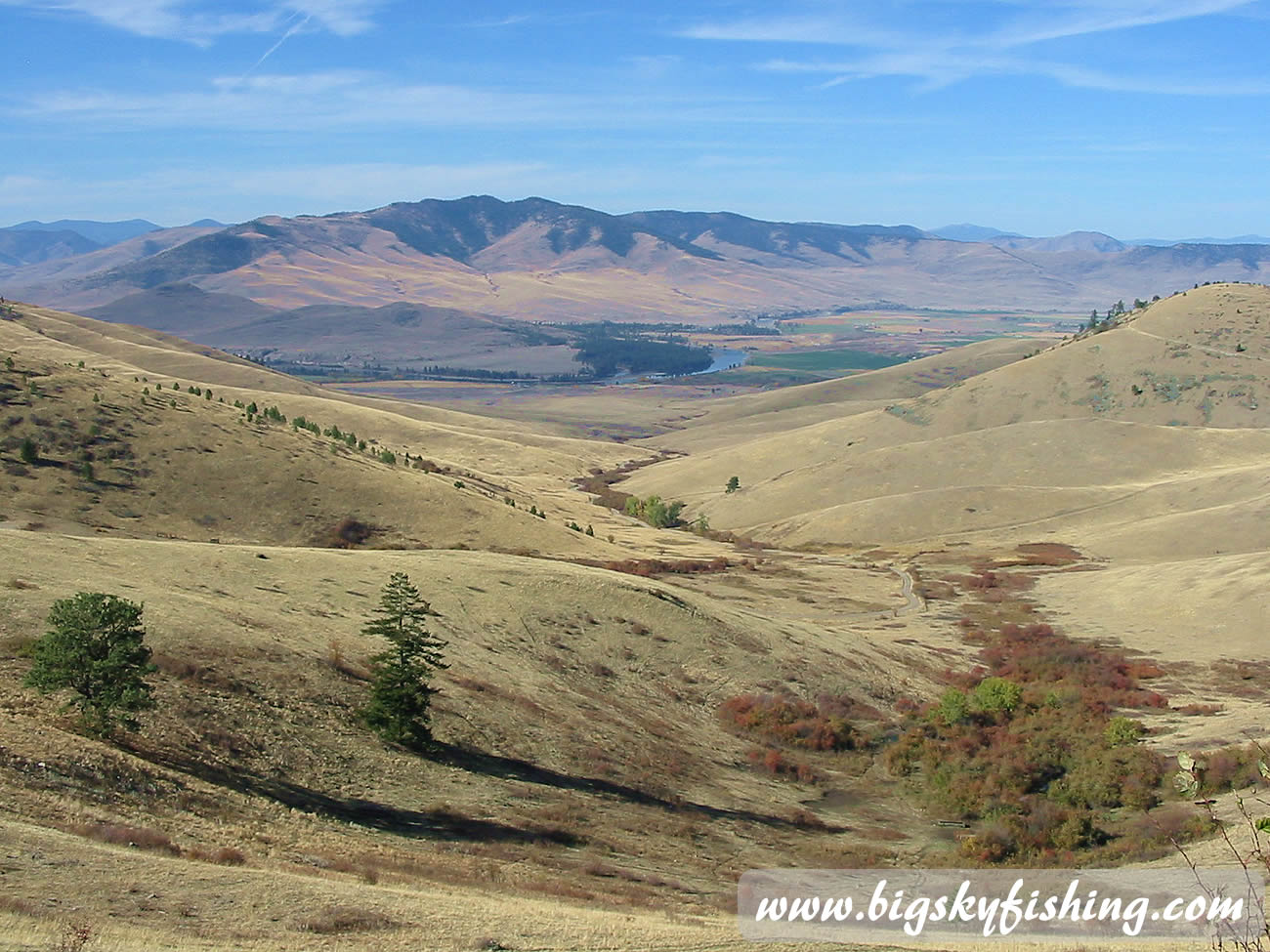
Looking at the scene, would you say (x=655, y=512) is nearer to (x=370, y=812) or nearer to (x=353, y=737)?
(x=353, y=737)

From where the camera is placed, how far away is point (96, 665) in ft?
83.0

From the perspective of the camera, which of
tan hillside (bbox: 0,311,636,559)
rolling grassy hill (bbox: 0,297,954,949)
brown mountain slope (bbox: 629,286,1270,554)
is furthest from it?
brown mountain slope (bbox: 629,286,1270,554)

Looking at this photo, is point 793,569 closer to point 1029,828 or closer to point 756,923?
point 1029,828

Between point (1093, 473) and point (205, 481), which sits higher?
point (205, 481)

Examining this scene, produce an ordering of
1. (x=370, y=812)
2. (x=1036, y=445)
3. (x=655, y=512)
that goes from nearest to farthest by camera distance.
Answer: (x=370, y=812) < (x=655, y=512) < (x=1036, y=445)

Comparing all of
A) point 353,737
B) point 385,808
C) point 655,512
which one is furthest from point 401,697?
point 655,512

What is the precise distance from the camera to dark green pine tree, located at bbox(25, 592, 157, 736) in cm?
2534

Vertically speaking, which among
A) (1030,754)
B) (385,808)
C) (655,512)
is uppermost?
(385,808)

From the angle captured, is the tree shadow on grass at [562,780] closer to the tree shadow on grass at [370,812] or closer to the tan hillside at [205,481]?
the tree shadow on grass at [370,812]

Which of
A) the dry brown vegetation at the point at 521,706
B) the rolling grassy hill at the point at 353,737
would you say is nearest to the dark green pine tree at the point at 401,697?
the dry brown vegetation at the point at 521,706

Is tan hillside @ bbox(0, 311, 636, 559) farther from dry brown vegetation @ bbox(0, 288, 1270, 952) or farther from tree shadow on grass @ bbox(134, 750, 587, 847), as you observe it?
tree shadow on grass @ bbox(134, 750, 587, 847)

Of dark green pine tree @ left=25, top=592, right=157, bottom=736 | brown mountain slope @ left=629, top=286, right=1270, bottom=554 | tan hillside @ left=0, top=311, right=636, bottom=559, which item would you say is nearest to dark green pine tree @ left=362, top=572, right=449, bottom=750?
dark green pine tree @ left=25, top=592, right=157, bottom=736

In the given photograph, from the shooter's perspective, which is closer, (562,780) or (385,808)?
(385,808)

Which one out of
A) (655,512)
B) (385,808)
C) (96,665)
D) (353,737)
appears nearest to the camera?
→ (96,665)
